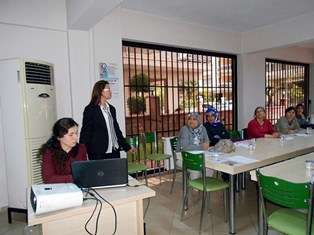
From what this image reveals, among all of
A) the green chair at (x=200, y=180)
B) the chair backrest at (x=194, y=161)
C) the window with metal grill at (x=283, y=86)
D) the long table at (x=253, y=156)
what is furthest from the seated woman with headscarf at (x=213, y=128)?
the window with metal grill at (x=283, y=86)

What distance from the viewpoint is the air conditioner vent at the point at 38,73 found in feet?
8.64

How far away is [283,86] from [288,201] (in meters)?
5.97

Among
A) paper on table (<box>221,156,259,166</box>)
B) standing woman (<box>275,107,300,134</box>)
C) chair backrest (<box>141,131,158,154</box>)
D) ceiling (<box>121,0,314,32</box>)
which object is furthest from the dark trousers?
standing woman (<box>275,107,300,134</box>)

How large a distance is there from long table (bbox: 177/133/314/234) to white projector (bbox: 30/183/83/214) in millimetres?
1428

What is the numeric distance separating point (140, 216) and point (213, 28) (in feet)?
13.9

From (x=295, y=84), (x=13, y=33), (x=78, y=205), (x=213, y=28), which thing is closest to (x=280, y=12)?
(x=213, y=28)

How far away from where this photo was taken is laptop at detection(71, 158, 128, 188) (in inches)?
62.2

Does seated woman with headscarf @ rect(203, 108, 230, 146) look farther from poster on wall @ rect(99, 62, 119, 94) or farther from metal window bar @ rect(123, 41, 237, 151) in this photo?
poster on wall @ rect(99, 62, 119, 94)

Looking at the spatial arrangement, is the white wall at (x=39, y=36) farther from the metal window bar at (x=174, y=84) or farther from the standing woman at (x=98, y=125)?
the metal window bar at (x=174, y=84)

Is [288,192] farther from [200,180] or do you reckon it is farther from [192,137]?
[192,137]

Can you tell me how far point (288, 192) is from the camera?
1566mm

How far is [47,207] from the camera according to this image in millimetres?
1309

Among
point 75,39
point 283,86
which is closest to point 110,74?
point 75,39

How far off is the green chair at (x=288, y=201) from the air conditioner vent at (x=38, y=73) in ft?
7.85
